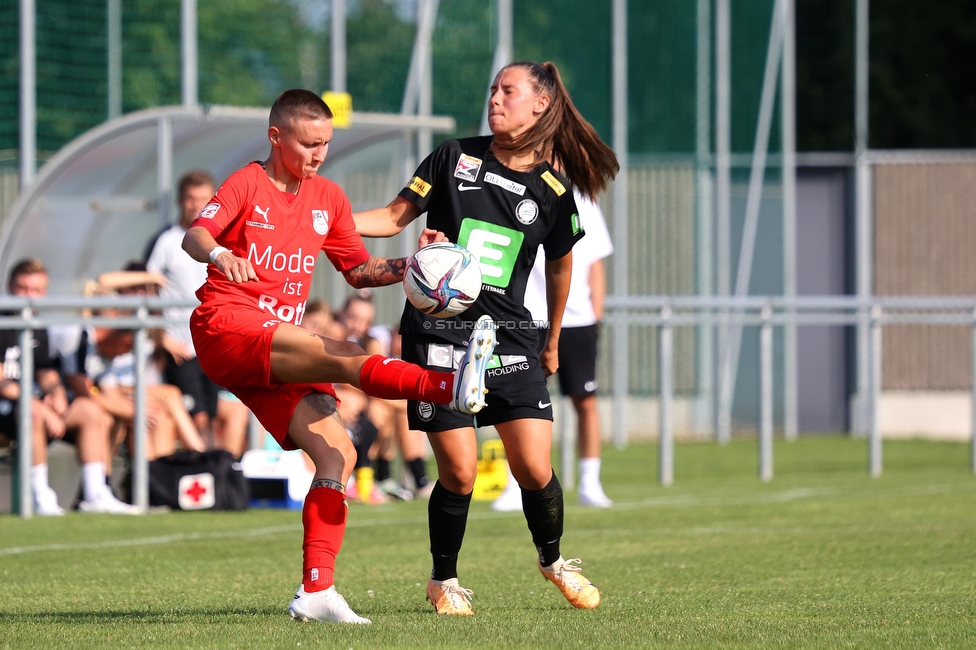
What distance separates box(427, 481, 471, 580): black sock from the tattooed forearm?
787 mm

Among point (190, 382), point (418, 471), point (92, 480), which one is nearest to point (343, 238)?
point (92, 480)

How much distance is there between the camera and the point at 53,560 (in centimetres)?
714

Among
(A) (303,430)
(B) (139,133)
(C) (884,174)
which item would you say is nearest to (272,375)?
(A) (303,430)

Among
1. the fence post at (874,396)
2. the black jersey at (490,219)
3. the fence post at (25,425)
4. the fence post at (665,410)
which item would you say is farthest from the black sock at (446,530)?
the fence post at (874,396)

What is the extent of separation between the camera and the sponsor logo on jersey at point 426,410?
17.1 feet

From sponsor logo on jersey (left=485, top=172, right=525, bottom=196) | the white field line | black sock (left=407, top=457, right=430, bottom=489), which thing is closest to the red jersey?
sponsor logo on jersey (left=485, top=172, right=525, bottom=196)

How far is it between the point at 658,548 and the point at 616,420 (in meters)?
9.66

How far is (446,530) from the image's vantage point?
213 inches

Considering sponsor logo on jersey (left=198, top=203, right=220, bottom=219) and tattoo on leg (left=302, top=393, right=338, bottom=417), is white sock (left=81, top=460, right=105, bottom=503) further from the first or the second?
sponsor logo on jersey (left=198, top=203, right=220, bottom=219)

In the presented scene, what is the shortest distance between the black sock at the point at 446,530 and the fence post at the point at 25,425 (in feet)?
14.9

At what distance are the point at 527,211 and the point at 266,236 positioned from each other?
968mm

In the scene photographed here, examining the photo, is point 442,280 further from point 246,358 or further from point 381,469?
point 381,469

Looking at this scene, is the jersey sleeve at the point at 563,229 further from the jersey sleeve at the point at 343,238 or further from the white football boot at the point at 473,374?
the white football boot at the point at 473,374

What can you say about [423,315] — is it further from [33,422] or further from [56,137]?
[56,137]
